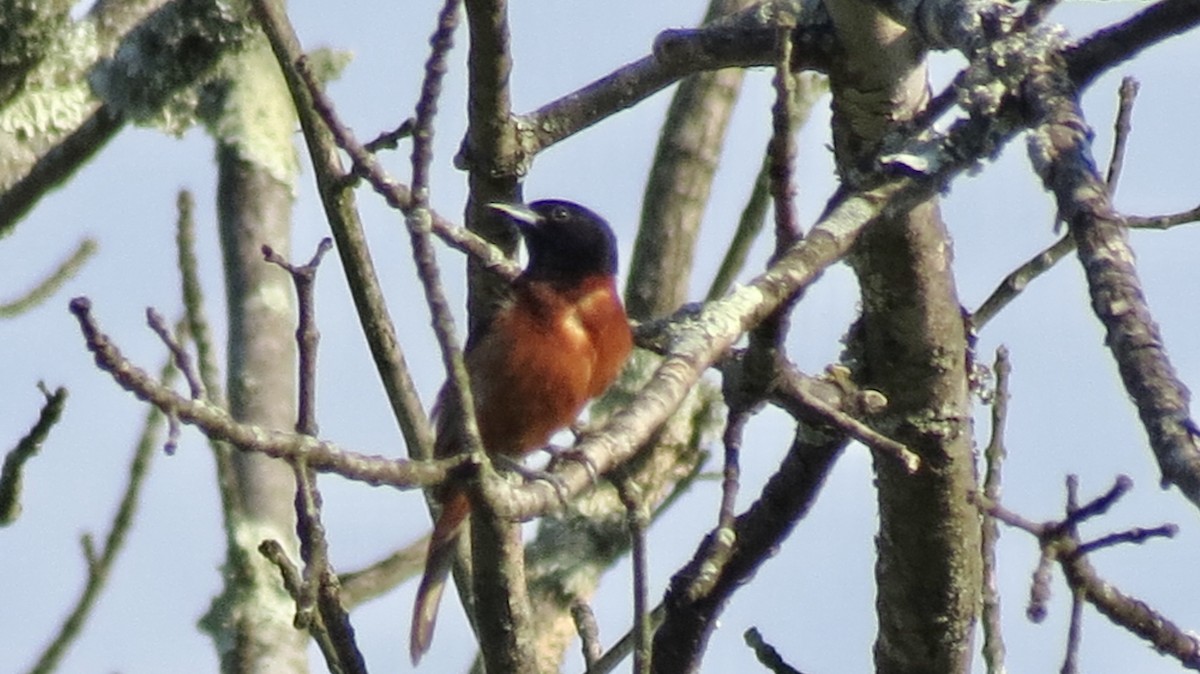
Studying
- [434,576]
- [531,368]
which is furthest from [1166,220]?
[434,576]

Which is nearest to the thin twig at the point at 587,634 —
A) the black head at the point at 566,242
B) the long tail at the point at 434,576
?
the long tail at the point at 434,576

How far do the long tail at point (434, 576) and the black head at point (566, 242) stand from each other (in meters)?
0.97

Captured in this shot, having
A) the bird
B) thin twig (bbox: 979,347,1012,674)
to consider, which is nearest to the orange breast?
the bird

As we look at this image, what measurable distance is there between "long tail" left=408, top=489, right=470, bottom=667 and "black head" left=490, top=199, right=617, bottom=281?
0.97m

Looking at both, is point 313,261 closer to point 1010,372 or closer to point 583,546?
point 1010,372

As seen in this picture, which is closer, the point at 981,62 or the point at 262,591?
the point at 981,62

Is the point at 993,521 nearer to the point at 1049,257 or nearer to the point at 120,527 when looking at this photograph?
the point at 1049,257

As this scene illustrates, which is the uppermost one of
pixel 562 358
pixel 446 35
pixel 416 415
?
→ pixel 562 358

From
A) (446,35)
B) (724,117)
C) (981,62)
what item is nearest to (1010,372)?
(981,62)

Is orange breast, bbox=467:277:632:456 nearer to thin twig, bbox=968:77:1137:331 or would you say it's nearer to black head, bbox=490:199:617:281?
black head, bbox=490:199:617:281

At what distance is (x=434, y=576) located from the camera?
5945 mm

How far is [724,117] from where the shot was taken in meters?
6.40

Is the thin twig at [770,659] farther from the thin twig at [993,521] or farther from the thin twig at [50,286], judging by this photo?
the thin twig at [50,286]

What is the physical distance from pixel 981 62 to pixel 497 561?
1.16 metres
